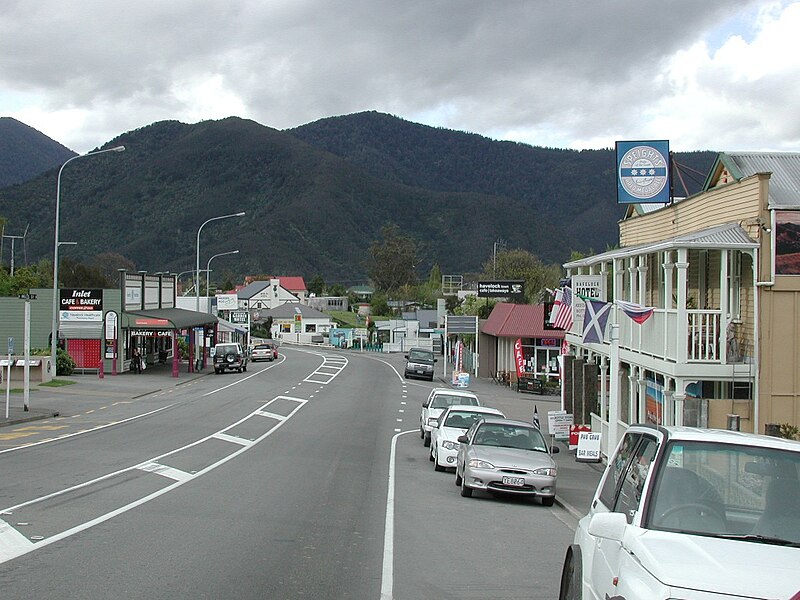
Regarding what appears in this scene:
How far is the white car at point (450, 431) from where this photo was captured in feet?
67.1

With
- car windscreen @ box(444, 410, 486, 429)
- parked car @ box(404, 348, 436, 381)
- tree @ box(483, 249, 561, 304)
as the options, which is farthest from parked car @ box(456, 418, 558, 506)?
tree @ box(483, 249, 561, 304)

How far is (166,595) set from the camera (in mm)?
8273

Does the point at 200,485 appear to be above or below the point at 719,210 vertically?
below

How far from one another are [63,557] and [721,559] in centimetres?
740

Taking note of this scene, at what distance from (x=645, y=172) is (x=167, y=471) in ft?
49.8

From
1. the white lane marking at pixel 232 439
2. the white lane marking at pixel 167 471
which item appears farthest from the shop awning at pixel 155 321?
the white lane marking at pixel 167 471

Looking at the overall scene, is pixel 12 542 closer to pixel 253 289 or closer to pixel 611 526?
pixel 611 526

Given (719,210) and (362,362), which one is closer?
(719,210)

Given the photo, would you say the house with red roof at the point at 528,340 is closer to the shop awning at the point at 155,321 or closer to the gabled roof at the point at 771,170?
the shop awning at the point at 155,321

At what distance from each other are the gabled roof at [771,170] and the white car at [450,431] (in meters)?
7.58

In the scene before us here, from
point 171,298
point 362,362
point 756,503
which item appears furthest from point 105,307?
point 756,503

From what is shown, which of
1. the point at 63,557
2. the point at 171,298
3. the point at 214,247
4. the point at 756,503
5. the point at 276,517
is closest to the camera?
the point at 756,503

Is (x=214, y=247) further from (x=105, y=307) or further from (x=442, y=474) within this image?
(x=442, y=474)

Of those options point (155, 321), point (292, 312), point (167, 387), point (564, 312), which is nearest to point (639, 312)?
point (564, 312)
